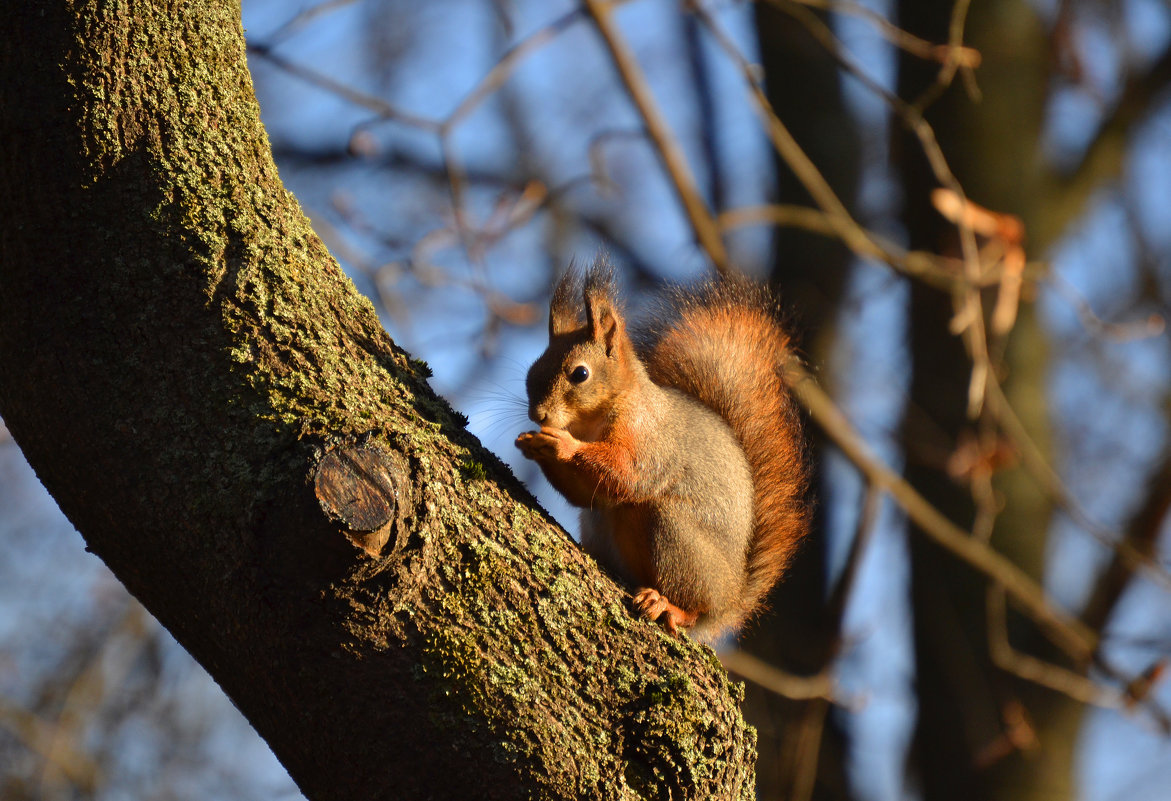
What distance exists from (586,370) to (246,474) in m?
1.24

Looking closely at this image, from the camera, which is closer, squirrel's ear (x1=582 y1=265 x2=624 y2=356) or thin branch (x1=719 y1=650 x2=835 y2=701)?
squirrel's ear (x1=582 y1=265 x2=624 y2=356)

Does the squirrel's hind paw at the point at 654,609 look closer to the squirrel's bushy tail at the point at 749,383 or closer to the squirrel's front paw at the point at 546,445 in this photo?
the squirrel's front paw at the point at 546,445

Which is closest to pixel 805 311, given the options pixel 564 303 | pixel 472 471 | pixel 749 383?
pixel 749 383

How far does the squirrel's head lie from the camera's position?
8.31ft

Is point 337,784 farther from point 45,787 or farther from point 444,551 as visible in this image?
point 45,787

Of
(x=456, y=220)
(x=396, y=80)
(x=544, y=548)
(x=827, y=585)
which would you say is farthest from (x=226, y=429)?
(x=396, y=80)

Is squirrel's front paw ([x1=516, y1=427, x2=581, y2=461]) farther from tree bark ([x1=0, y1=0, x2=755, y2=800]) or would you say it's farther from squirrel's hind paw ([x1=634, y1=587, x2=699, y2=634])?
tree bark ([x1=0, y1=0, x2=755, y2=800])

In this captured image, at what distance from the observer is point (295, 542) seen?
1.34 metres

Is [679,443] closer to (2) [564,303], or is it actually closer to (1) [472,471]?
(2) [564,303]

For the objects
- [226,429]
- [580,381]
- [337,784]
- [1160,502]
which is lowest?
[337,784]

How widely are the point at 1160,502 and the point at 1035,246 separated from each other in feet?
4.60

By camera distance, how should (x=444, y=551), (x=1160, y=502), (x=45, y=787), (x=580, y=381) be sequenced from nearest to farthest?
(x=444, y=551) → (x=580, y=381) → (x=1160, y=502) → (x=45, y=787)

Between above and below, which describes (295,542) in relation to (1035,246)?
below

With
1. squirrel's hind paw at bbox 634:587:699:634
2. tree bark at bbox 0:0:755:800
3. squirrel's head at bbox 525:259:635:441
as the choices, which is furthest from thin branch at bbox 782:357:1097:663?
tree bark at bbox 0:0:755:800
